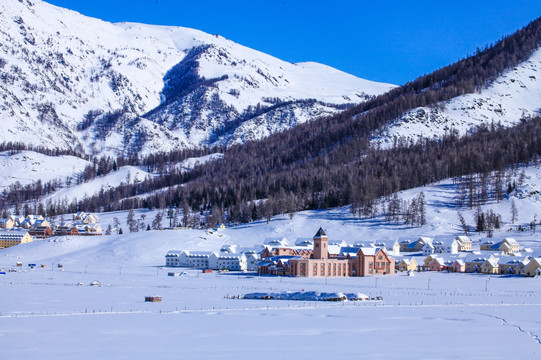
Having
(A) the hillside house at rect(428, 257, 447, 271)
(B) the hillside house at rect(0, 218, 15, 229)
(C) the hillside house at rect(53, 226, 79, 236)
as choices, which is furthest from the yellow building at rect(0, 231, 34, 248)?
(A) the hillside house at rect(428, 257, 447, 271)

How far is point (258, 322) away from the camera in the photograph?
146 ft

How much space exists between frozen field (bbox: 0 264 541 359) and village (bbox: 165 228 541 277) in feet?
63.2

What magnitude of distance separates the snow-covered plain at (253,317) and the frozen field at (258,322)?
0.24ft

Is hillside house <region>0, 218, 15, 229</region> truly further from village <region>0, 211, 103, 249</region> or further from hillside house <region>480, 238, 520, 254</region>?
hillside house <region>480, 238, 520, 254</region>

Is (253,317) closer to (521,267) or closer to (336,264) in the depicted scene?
(336,264)

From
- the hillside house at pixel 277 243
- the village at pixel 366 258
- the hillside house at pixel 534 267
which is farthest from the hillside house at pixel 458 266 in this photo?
the hillside house at pixel 277 243

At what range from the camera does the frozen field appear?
34.2m

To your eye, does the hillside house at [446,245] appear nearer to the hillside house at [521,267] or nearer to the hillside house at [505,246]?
the hillside house at [505,246]

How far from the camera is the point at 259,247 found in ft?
380

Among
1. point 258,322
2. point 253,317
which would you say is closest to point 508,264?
point 253,317

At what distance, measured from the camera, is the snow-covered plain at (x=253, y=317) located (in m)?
34.6

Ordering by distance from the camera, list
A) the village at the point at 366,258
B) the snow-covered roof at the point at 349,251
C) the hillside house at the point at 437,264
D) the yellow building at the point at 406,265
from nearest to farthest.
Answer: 1. the village at the point at 366,258
2. the snow-covered roof at the point at 349,251
3. the hillside house at the point at 437,264
4. the yellow building at the point at 406,265

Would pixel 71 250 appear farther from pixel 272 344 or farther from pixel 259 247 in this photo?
pixel 272 344

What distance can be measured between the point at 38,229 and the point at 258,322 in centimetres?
13739
